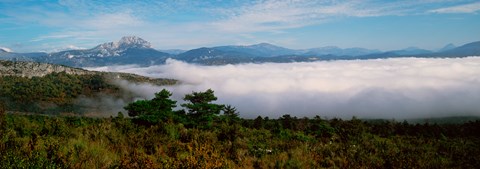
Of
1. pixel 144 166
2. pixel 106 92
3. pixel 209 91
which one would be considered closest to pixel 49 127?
pixel 144 166

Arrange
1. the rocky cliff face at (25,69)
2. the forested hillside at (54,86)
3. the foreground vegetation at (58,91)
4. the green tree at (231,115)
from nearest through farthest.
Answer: the green tree at (231,115), the foreground vegetation at (58,91), the forested hillside at (54,86), the rocky cliff face at (25,69)

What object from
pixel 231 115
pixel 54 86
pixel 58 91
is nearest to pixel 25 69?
pixel 54 86

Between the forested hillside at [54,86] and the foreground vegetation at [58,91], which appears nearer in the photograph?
the foreground vegetation at [58,91]

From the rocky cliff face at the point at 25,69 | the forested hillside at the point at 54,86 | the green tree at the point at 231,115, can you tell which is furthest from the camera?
the rocky cliff face at the point at 25,69

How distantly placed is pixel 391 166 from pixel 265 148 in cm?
384

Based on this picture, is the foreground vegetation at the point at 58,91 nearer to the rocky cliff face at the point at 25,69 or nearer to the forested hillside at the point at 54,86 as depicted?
the forested hillside at the point at 54,86

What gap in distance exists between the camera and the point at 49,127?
11.8m

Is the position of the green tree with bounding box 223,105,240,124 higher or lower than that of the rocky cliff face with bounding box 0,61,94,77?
lower

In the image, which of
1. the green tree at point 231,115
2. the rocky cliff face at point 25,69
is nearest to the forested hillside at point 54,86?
the rocky cliff face at point 25,69

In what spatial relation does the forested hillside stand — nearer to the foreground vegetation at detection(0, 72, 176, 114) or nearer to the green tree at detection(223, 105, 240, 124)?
the foreground vegetation at detection(0, 72, 176, 114)

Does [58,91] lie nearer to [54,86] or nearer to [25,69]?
[54,86]

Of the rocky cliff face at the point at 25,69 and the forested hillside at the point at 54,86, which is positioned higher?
the rocky cliff face at the point at 25,69

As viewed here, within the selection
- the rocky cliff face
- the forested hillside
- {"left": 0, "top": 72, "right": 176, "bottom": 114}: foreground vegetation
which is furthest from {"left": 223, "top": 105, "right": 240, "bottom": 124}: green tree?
the rocky cliff face

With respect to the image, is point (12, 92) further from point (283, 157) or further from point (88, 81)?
point (283, 157)
